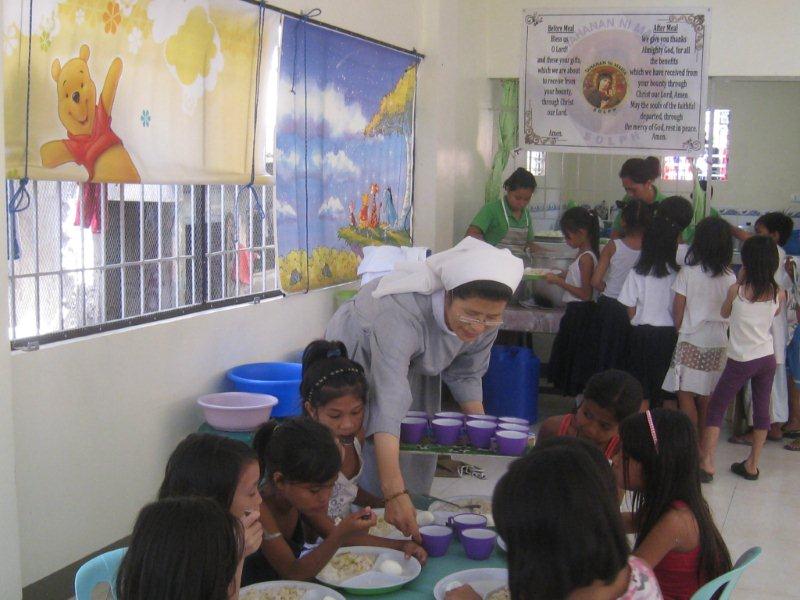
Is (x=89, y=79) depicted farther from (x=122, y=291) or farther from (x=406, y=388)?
(x=406, y=388)

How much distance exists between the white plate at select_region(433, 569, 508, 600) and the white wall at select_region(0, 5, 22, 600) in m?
1.28

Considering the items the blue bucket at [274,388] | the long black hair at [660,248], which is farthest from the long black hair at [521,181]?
the blue bucket at [274,388]

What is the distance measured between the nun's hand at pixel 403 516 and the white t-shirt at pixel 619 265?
10.7ft

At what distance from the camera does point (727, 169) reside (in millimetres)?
9195

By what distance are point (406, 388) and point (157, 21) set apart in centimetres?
183

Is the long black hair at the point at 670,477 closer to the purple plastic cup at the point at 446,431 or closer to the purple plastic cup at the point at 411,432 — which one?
the purple plastic cup at the point at 446,431

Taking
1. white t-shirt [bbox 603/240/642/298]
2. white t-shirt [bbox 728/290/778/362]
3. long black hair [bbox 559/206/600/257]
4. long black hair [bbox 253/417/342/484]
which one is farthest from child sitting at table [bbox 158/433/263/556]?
long black hair [bbox 559/206/600/257]

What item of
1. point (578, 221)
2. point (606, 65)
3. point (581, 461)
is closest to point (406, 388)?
point (581, 461)

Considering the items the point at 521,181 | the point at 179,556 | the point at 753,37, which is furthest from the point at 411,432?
the point at 753,37

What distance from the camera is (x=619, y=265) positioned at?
529cm

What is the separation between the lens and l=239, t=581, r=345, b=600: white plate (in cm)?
205

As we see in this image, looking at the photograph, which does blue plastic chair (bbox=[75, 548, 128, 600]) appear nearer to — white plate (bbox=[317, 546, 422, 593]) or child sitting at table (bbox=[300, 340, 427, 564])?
white plate (bbox=[317, 546, 422, 593])

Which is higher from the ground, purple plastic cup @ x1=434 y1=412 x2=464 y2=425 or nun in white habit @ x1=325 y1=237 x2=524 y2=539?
nun in white habit @ x1=325 y1=237 x2=524 y2=539

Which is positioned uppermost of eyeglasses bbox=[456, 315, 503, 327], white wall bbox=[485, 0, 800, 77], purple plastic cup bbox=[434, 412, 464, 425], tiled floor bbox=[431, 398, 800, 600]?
white wall bbox=[485, 0, 800, 77]
